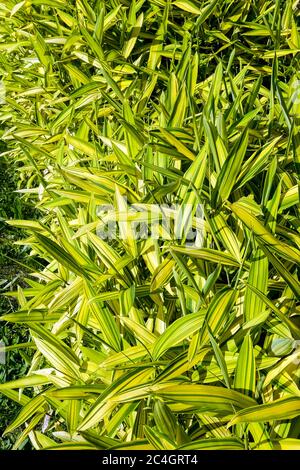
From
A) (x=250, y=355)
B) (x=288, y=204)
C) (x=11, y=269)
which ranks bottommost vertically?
(x=11, y=269)

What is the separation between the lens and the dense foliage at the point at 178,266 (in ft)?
3.26

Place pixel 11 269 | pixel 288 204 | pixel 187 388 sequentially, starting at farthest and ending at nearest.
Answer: pixel 11 269 < pixel 288 204 < pixel 187 388

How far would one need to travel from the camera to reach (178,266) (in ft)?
3.85

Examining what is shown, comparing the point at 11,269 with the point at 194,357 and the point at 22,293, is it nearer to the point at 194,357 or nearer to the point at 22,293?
the point at 22,293

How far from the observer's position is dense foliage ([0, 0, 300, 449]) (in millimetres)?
994

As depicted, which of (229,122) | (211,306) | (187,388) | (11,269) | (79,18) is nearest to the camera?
(187,388)

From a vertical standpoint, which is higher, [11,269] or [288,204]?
[288,204]

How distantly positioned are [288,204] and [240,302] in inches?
9.1

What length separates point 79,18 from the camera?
1941mm

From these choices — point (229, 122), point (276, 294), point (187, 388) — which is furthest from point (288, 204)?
point (187, 388)
